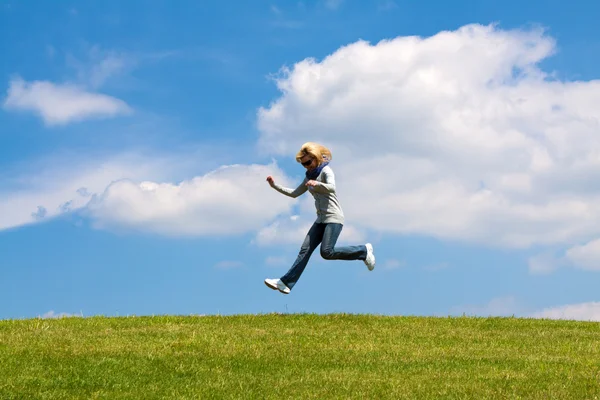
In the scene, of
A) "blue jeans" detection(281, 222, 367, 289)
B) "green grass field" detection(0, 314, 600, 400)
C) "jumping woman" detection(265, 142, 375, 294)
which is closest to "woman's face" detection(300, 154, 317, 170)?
"jumping woman" detection(265, 142, 375, 294)

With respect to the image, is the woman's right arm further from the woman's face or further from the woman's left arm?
the woman's left arm

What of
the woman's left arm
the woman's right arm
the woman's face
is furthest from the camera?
the woman's right arm

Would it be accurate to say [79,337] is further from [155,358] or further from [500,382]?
[500,382]

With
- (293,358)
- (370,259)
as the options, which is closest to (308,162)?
(370,259)

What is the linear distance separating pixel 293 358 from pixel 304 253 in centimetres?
455

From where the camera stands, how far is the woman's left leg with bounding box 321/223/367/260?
56.1 feet

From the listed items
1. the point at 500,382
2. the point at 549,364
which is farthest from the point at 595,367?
the point at 500,382

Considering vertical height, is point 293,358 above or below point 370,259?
below

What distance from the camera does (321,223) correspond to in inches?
683

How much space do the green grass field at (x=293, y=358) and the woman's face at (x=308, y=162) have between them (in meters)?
3.49

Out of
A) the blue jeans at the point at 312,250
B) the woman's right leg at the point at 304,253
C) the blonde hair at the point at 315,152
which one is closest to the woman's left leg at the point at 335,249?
the blue jeans at the point at 312,250

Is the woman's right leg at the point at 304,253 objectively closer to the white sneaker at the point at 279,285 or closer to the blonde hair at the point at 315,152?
the white sneaker at the point at 279,285

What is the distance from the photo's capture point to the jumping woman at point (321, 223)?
56.0ft

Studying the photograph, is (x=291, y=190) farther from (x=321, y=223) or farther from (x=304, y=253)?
(x=304, y=253)
